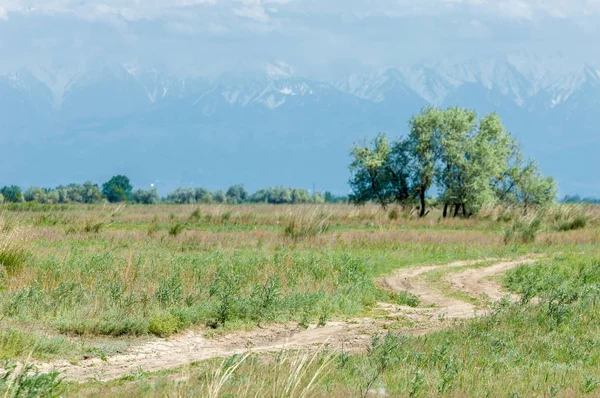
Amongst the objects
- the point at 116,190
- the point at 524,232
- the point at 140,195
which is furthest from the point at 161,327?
the point at 116,190

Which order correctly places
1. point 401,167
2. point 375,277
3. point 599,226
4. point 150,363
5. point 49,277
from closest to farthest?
point 150,363
point 49,277
point 375,277
point 599,226
point 401,167

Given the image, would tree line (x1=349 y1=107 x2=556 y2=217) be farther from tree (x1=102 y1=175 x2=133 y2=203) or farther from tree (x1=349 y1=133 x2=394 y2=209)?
tree (x1=102 y1=175 x2=133 y2=203)

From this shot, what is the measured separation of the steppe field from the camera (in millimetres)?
9391

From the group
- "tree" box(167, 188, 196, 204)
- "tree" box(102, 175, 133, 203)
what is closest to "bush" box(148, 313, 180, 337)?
"tree" box(102, 175, 133, 203)

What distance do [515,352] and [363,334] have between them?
3.44m

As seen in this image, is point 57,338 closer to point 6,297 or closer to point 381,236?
point 6,297

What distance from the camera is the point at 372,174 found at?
52312 millimetres

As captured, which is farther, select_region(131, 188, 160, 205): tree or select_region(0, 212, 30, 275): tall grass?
select_region(131, 188, 160, 205): tree

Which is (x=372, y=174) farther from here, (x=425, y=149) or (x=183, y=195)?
(x=183, y=195)

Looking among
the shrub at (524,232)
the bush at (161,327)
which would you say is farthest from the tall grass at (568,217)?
the bush at (161,327)

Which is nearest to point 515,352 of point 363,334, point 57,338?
point 363,334

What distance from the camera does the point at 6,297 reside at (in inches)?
555

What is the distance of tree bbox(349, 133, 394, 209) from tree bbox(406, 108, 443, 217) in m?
1.84

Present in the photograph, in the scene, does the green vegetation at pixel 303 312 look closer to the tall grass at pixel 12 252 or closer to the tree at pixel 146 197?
the tall grass at pixel 12 252
